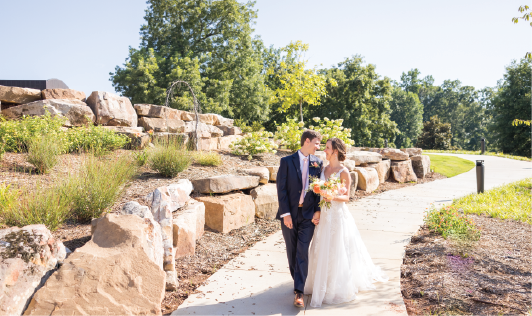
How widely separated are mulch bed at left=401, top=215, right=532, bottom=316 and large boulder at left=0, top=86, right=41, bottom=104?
9.62 meters

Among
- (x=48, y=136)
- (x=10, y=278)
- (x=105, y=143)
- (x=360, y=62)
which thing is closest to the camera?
(x=10, y=278)

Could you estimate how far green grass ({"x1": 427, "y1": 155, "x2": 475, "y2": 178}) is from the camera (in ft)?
49.0

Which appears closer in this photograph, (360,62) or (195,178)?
(195,178)

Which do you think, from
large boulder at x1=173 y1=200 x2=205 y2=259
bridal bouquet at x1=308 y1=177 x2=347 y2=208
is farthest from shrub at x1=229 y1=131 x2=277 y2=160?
bridal bouquet at x1=308 y1=177 x2=347 y2=208

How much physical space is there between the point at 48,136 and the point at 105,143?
49.1 inches

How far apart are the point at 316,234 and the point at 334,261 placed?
350mm

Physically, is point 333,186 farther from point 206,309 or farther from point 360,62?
point 360,62

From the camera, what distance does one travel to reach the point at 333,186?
3.59 m

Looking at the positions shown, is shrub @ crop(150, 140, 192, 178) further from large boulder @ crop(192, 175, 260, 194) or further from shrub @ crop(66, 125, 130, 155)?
shrub @ crop(66, 125, 130, 155)

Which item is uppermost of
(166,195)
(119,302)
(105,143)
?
(105,143)

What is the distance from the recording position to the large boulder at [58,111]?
838cm

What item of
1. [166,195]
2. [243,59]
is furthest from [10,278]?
[243,59]

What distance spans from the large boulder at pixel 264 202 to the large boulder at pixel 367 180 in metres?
4.03

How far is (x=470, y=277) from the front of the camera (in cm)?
413
